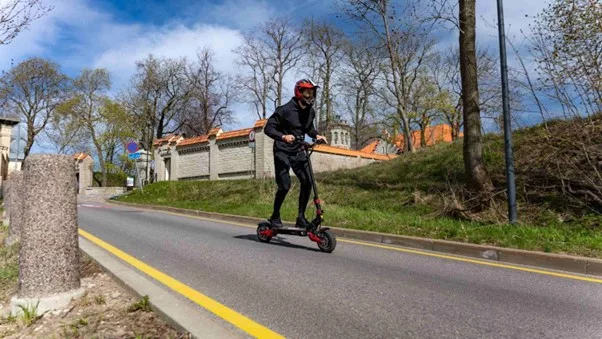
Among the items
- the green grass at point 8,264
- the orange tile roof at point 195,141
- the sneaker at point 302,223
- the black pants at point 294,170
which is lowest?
the green grass at point 8,264

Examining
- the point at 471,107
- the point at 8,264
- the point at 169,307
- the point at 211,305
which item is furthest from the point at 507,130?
the point at 8,264

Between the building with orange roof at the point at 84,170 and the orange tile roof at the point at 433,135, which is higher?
the orange tile roof at the point at 433,135

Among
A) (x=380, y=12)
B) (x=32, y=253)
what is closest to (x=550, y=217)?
(x=32, y=253)

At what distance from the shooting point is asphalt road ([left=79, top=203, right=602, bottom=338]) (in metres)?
3.23

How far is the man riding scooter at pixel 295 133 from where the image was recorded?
6.29 metres

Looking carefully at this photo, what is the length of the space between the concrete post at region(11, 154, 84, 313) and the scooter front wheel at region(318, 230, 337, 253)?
3.40 meters

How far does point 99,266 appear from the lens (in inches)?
200

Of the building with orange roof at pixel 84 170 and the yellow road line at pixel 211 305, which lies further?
the building with orange roof at pixel 84 170

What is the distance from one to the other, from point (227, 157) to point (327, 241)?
22799mm

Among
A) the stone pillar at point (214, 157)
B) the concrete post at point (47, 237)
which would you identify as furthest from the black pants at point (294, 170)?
the stone pillar at point (214, 157)

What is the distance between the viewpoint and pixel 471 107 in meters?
10.3

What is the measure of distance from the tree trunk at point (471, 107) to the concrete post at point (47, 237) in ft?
28.8

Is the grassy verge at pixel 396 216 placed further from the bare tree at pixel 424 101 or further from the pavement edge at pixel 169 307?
the bare tree at pixel 424 101

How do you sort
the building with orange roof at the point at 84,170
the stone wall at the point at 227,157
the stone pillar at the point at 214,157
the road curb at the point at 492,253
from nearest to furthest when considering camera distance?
the road curb at the point at 492,253 < the stone wall at the point at 227,157 < the stone pillar at the point at 214,157 < the building with orange roof at the point at 84,170
